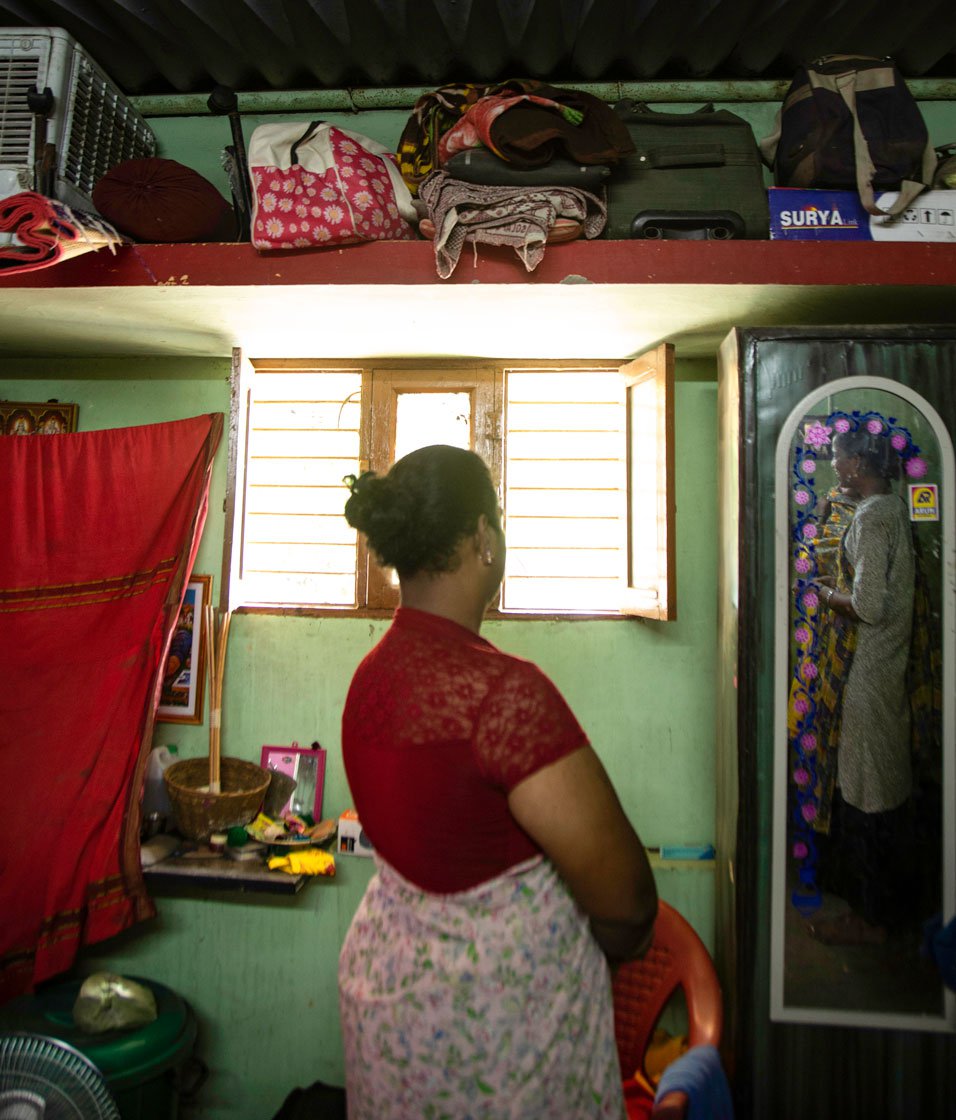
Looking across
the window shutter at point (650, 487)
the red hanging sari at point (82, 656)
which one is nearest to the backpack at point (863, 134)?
the window shutter at point (650, 487)

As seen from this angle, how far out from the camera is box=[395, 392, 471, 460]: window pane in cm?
298

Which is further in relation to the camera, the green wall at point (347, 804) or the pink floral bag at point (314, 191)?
the green wall at point (347, 804)

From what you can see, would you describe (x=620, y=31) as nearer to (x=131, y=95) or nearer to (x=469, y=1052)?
(x=131, y=95)

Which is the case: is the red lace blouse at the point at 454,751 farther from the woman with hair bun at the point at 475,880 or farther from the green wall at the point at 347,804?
the green wall at the point at 347,804

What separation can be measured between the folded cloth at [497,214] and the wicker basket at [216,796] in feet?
6.04

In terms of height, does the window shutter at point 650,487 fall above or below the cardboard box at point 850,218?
below

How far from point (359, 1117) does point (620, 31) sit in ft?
10.2

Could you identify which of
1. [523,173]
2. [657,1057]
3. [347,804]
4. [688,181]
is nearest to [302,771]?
[347,804]

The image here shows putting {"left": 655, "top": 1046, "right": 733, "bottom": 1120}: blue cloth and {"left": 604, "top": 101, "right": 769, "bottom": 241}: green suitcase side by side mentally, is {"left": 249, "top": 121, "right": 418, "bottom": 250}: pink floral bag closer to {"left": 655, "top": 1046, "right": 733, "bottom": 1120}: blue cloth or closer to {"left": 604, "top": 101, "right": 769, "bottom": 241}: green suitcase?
{"left": 604, "top": 101, "right": 769, "bottom": 241}: green suitcase

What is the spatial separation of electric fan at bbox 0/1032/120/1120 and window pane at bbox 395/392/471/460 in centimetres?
208

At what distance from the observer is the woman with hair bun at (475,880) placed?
1233 mm

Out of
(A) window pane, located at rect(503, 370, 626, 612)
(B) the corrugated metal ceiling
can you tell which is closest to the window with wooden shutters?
(A) window pane, located at rect(503, 370, 626, 612)

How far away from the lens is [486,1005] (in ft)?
4.16

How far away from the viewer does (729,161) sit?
2.37m
